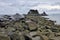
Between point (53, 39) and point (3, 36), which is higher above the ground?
point (3, 36)

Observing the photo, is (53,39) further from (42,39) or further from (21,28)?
(21,28)

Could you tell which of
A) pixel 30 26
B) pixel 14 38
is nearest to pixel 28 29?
pixel 30 26

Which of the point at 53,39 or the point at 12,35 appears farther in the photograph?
the point at 53,39

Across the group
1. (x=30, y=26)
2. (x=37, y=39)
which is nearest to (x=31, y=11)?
(x=30, y=26)

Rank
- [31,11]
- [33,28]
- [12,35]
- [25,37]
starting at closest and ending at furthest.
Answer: [12,35]
[25,37]
[33,28]
[31,11]

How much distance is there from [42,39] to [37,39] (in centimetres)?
43

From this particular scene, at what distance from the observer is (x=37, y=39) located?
37.7ft

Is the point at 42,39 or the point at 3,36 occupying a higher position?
the point at 3,36

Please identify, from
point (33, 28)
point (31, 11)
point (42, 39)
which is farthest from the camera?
A: point (31, 11)

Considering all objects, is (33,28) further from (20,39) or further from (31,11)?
(31,11)

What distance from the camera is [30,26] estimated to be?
51.9 feet

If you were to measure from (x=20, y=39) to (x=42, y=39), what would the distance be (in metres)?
2.01

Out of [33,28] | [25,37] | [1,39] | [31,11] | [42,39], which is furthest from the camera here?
[31,11]

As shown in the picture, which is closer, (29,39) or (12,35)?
(12,35)
